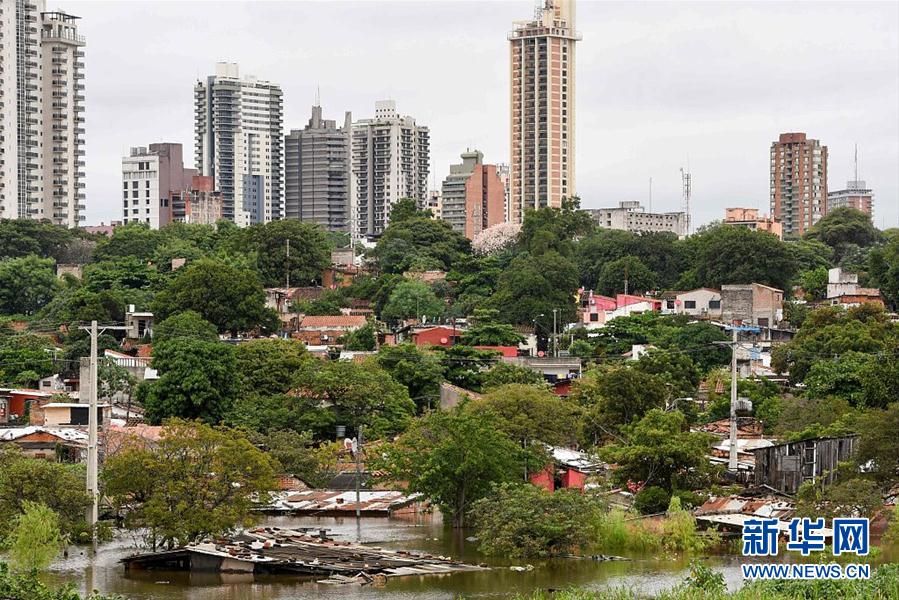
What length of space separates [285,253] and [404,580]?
35.0 metres

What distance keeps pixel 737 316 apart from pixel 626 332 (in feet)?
16.6

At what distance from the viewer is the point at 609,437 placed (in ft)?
107

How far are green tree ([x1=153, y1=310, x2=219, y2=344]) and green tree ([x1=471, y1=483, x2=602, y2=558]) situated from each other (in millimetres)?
19094

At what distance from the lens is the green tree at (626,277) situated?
58344 millimetres

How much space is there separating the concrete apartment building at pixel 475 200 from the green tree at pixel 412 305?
41971mm

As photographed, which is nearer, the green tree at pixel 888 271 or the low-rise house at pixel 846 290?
the low-rise house at pixel 846 290

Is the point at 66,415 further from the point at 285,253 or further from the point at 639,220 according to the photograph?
the point at 639,220

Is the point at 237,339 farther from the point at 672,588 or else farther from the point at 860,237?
the point at 860,237

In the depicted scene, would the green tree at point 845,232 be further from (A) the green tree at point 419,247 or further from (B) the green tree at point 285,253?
(B) the green tree at point 285,253

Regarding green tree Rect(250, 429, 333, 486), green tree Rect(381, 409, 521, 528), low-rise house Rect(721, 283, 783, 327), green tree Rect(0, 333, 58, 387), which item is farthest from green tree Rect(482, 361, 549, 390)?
low-rise house Rect(721, 283, 783, 327)

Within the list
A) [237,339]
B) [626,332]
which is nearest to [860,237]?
[626,332]

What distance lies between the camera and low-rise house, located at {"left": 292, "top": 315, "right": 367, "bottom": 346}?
1940 inches

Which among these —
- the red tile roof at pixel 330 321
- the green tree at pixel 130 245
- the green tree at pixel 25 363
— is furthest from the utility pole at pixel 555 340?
the green tree at pixel 130 245

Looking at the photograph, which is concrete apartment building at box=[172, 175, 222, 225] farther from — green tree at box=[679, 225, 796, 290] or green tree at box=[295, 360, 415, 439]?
green tree at box=[295, 360, 415, 439]
